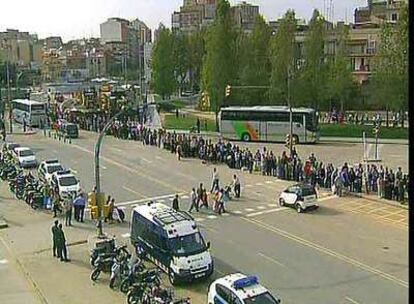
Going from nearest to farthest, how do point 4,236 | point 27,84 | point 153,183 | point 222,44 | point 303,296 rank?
1. point 303,296
2. point 4,236
3. point 153,183
4. point 222,44
5. point 27,84

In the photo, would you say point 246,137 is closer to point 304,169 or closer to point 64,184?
point 304,169

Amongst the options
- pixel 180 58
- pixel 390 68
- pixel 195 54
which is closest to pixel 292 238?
pixel 390 68

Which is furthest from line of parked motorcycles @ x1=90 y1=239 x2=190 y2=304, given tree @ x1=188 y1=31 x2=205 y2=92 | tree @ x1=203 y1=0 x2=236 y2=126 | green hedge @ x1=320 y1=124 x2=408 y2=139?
tree @ x1=188 y1=31 x2=205 y2=92

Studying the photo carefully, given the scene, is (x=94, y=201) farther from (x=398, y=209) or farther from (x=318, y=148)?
(x=318, y=148)

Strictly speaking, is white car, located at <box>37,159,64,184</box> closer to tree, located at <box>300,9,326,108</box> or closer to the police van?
the police van

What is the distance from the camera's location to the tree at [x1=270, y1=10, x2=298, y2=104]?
1697 inches

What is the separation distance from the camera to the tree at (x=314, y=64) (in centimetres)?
4344

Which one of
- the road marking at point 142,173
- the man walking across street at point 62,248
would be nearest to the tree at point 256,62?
the road marking at point 142,173

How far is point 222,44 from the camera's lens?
43.7 metres

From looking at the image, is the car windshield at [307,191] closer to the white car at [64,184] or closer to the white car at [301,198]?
the white car at [301,198]

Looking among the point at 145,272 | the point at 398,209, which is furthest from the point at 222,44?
the point at 145,272

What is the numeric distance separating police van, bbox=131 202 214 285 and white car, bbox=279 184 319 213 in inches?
258

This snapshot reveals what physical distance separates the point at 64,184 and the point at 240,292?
13595mm

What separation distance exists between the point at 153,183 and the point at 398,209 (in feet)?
33.1
